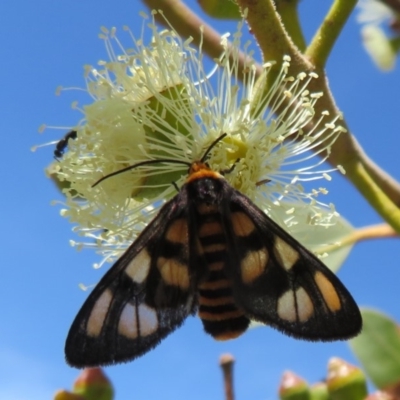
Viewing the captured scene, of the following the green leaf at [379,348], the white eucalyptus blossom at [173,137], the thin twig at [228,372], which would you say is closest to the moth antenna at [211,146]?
the white eucalyptus blossom at [173,137]

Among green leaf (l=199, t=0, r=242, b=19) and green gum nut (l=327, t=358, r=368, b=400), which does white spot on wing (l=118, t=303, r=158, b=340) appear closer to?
green gum nut (l=327, t=358, r=368, b=400)

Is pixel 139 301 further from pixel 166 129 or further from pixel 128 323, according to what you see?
pixel 166 129

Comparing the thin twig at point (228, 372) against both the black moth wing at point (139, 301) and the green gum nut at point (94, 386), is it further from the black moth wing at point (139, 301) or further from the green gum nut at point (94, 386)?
the black moth wing at point (139, 301)

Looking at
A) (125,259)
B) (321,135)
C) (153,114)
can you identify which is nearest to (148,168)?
(153,114)

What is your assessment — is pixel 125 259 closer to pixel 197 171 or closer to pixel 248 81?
pixel 197 171

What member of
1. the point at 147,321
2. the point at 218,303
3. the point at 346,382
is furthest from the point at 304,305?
the point at 346,382

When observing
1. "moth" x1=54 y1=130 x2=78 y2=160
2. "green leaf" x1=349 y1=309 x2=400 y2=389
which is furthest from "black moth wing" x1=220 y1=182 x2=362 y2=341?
"green leaf" x1=349 y1=309 x2=400 y2=389
